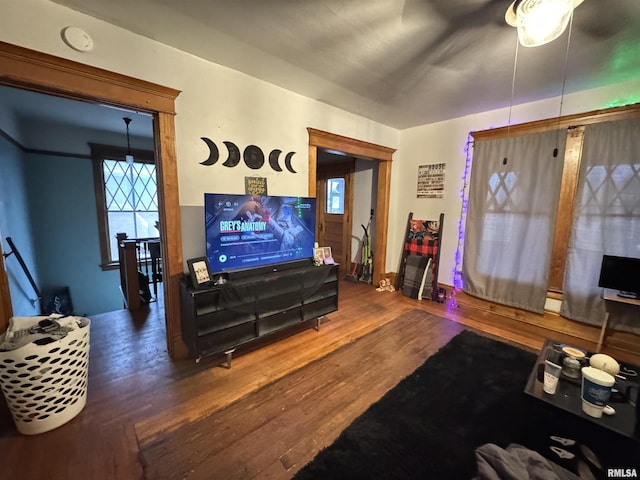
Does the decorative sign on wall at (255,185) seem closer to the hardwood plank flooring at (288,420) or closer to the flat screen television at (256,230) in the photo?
the flat screen television at (256,230)

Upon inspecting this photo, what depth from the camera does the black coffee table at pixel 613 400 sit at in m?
1.17

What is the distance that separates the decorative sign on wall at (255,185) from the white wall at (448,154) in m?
2.34

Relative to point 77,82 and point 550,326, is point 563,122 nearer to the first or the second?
point 550,326

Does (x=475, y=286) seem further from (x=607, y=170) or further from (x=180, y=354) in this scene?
(x=180, y=354)

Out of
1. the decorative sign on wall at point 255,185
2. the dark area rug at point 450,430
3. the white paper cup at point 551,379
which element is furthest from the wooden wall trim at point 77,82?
the white paper cup at point 551,379

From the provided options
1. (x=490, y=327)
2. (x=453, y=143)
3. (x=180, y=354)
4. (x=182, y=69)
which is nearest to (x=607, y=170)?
(x=453, y=143)

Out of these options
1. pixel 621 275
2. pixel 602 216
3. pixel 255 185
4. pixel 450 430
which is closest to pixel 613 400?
pixel 450 430

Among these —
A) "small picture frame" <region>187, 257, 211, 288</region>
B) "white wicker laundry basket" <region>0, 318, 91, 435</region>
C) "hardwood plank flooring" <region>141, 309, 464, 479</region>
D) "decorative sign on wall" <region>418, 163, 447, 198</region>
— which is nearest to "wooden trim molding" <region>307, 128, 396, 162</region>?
"decorative sign on wall" <region>418, 163, 447, 198</region>

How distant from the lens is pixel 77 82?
1.60m

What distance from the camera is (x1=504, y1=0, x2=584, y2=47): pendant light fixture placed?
1.21 metres

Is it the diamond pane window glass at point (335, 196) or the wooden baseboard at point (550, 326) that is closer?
the wooden baseboard at point (550, 326)

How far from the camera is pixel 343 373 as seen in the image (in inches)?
79.4

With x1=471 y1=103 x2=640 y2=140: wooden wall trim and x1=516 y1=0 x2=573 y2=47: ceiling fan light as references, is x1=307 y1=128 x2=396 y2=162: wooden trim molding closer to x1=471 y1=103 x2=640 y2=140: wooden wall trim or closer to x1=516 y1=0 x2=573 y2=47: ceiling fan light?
x1=471 y1=103 x2=640 y2=140: wooden wall trim

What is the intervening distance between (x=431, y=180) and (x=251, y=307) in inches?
121
